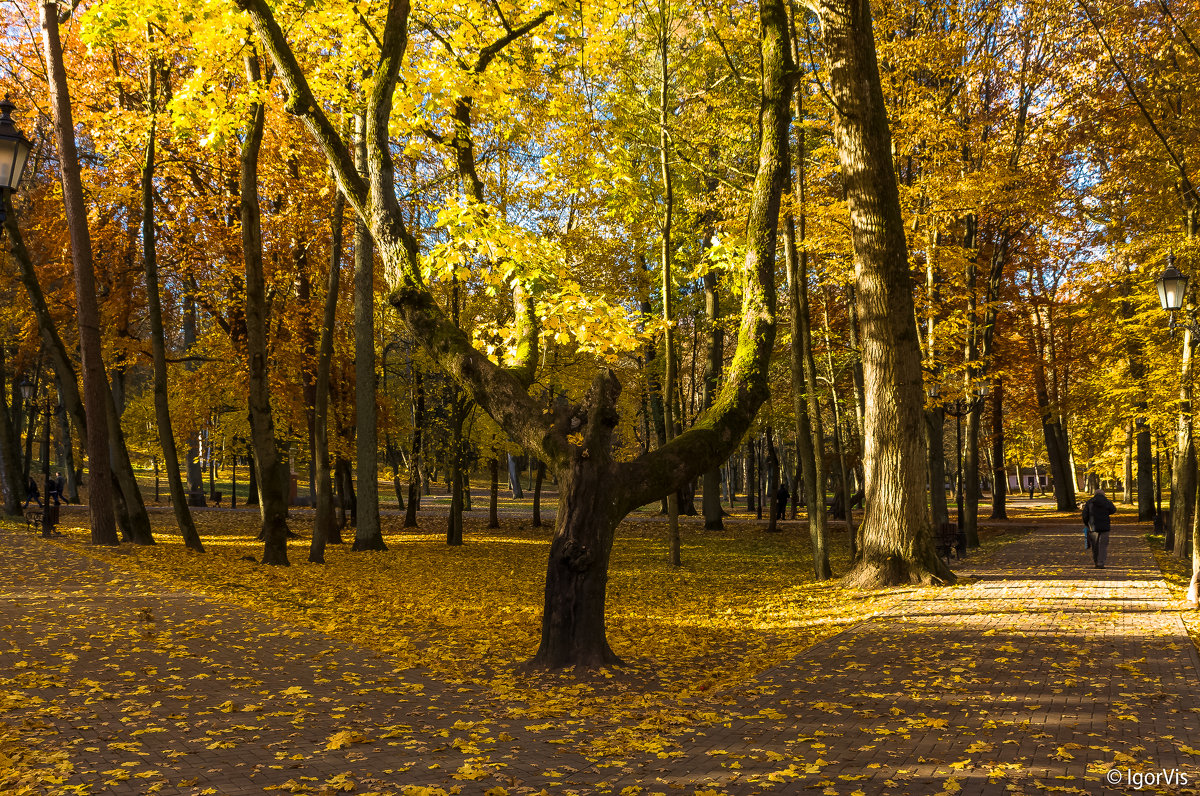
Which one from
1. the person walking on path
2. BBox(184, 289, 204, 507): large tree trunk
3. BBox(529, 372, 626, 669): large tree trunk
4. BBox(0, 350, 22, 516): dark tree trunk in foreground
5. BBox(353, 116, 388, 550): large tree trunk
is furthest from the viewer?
BBox(184, 289, 204, 507): large tree trunk

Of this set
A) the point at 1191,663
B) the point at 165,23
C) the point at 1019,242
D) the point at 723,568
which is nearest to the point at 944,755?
the point at 1191,663

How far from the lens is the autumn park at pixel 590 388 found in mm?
5504

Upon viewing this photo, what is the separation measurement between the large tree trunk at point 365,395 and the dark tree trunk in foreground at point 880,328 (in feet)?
30.2

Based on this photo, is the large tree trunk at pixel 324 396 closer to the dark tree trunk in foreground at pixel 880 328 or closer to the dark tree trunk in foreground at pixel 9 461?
the dark tree trunk in foreground at pixel 880 328

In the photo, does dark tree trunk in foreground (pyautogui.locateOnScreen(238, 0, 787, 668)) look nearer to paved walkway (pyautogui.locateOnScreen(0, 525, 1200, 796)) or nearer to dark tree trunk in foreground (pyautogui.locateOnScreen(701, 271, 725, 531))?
paved walkway (pyautogui.locateOnScreen(0, 525, 1200, 796))

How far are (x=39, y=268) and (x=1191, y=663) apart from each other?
89.1ft

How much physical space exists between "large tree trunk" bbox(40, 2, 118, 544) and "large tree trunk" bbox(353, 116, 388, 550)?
4.60m

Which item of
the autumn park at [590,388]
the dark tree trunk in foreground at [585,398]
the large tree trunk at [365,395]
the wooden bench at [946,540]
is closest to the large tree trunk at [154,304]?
the autumn park at [590,388]

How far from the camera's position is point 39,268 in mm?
24125

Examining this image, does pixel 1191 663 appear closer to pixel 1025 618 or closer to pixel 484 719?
pixel 1025 618

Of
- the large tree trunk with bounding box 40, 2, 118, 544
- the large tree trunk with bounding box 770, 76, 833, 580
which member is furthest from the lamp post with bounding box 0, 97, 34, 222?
the large tree trunk with bounding box 770, 76, 833, 580

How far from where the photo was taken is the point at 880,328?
43.6 feet

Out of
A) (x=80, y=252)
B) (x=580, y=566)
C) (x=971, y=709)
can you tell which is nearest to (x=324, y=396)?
(x=80, y=252)

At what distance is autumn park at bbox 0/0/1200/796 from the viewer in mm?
5504
